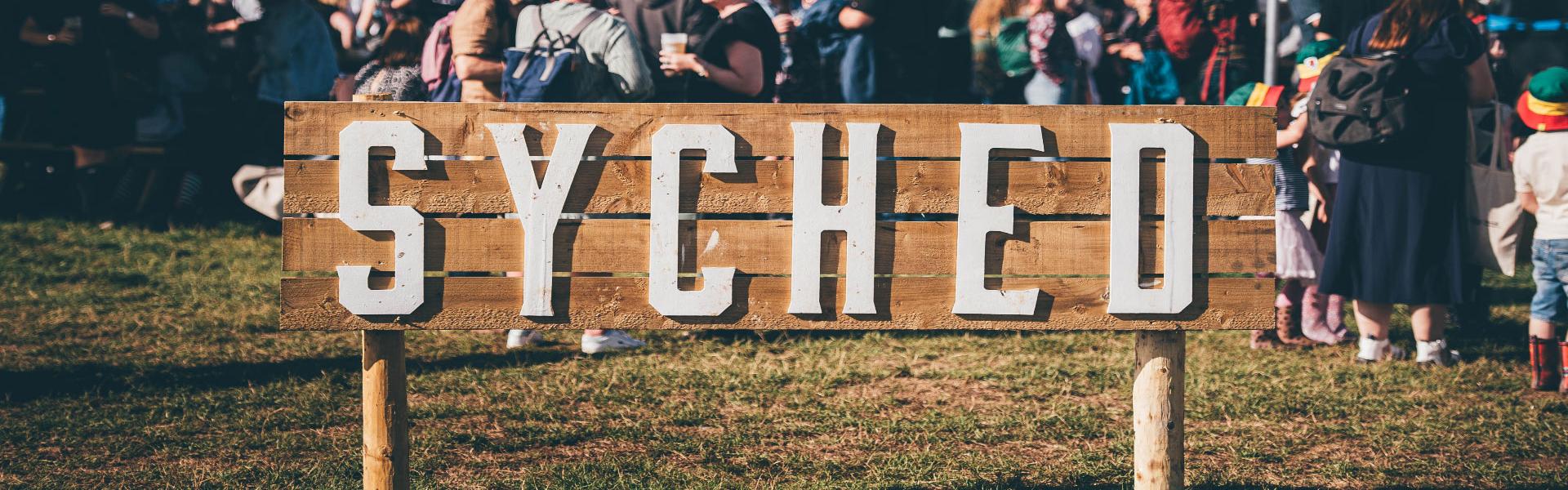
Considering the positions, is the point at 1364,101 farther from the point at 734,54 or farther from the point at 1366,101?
the point at 734,54

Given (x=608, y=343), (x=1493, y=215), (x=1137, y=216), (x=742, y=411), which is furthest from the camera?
(x=608, y=343)

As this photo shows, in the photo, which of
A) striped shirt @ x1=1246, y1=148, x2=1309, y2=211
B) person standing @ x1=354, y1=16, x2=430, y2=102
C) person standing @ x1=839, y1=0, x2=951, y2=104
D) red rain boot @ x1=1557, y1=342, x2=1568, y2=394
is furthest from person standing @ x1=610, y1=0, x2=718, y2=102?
red rain boot @ x1=1557, y1=342, x2=1568, y2=394

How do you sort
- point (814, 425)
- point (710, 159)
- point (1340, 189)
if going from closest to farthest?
1. point (710, 159)
2. point (814, 425)
3. point (1340, 189)

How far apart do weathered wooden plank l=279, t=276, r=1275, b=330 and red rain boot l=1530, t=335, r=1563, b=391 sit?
3036 millimetres

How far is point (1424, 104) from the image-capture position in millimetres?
5785

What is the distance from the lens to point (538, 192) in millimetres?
3301

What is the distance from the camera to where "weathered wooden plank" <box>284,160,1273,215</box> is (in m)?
3.29

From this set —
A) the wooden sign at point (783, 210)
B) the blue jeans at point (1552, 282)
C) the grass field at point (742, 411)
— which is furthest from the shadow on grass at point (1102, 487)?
the blue jeans at point (1552, 282)

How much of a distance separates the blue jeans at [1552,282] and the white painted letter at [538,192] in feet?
14.3

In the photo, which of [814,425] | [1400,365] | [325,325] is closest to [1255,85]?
[1400,365]

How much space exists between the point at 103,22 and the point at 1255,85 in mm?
7858

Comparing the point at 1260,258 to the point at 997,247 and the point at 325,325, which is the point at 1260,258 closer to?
the point at 997,247

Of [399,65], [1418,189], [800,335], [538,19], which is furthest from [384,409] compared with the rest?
[1418,189]

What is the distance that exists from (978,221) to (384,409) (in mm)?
1515
